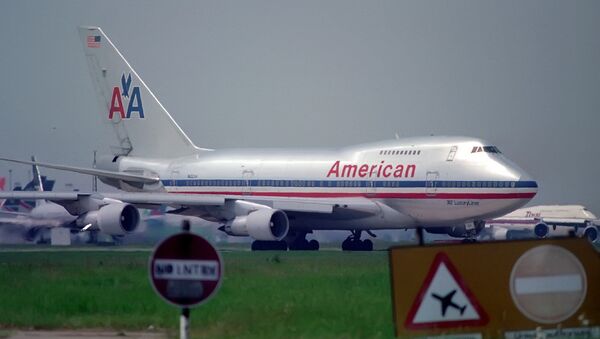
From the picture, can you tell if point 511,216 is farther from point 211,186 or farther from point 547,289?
point 547,289

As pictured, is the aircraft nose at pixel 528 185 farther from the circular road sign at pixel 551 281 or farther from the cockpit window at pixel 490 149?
the circular road sign at pixel 551 281

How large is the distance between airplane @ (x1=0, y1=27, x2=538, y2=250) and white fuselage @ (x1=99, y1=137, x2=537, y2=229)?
0.04 metres

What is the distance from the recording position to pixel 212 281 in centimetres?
1211

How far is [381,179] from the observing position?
156ft

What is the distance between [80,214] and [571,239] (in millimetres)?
36068

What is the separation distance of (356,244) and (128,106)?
13.0 m

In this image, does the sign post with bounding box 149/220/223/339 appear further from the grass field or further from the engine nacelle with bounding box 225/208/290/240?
the engine nacelle with bounding box 225/208/290/240

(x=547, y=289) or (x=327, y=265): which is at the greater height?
(x=327, y=265)

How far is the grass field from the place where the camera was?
736 inches

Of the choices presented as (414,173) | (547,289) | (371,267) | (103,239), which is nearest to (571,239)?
(547,289)

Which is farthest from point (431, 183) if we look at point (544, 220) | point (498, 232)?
point (544, 220)

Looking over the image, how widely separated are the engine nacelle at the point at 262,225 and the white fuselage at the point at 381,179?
2.47 meters

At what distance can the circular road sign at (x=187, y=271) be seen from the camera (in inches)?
474

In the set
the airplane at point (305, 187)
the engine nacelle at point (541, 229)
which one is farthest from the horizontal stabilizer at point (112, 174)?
the engine nacelle at point (541, 229)
